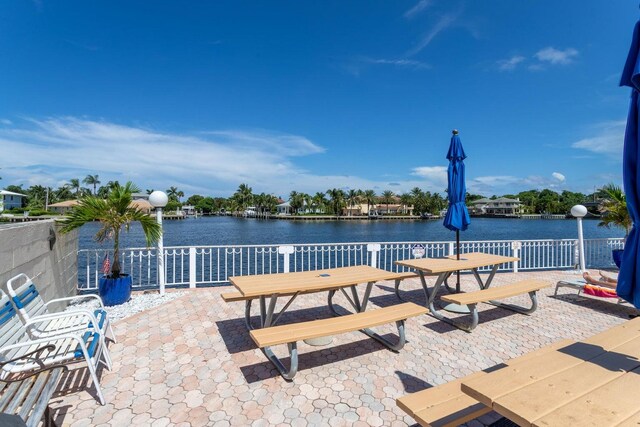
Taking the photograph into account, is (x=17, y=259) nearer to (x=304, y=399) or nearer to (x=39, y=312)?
(x=39, y=312)

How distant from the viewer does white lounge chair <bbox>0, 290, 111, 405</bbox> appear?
2.27m

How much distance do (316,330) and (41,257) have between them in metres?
3.76

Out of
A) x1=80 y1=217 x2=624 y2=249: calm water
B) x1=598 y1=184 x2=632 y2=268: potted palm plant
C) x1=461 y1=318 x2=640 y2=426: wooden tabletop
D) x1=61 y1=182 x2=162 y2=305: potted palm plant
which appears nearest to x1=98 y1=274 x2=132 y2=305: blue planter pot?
x1=61 y1=182 x2=162 y2=305: potted palm plant

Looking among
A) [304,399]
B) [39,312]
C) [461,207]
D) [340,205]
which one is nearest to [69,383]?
[39,312]

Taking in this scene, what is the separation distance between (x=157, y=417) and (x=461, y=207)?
500 cm

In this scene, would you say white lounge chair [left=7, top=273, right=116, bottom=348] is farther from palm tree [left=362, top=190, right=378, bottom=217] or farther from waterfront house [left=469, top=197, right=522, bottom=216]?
waterfront house [left=469, top=197, right=522, bottom=216]

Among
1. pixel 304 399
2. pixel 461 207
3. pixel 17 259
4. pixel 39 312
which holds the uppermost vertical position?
pixel 461 207

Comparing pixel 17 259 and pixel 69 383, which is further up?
pixel 17 259

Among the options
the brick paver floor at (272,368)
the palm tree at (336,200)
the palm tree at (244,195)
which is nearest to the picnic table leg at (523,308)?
the brick paver floor at (272,368)

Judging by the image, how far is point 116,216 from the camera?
5.44 m

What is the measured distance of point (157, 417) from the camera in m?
2.41

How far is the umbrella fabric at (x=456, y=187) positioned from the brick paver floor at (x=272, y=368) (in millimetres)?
1459

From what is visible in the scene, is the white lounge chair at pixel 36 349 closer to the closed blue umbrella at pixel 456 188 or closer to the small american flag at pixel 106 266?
the small american flag at pixel 106 266

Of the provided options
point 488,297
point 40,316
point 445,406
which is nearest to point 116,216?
point 40,316
